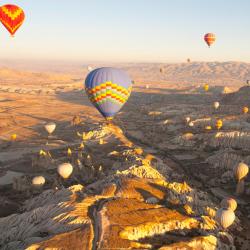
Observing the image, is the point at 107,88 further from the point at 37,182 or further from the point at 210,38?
the point at 210,38

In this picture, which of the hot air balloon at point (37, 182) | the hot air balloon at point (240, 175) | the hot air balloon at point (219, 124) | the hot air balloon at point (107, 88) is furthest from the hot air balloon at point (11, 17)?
the hot air balloon at point (240, 175)

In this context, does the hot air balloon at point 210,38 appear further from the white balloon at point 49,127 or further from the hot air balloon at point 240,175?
the hot air balloon at point 240,175

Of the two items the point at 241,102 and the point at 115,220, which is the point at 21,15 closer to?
the point at 115,220

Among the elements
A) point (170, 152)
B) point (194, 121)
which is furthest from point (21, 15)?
point (194, 121)

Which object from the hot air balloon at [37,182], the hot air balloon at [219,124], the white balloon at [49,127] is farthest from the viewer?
the hot air balloon at [219,124]

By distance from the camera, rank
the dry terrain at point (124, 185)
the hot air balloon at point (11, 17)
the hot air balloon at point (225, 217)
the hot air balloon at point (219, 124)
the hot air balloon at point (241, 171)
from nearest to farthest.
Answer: the dry terrain at point (124, 185) → the hot air balloon at point (225, 217) → the hot air balloon at point (241, 171) → the hot air balloon at point (11, 17) → the hot air balloon at point (219, 124)

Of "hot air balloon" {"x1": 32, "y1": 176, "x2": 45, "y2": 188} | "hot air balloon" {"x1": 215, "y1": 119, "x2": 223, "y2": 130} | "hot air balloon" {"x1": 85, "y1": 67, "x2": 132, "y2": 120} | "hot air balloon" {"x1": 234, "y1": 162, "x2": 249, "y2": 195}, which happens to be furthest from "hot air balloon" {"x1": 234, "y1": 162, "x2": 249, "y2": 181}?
"hot air balloon" {"x1": 215, "y1": 119, "x2": 223, "y2": 130}
